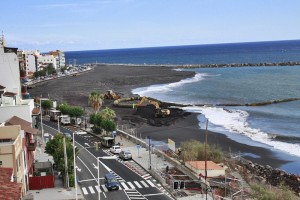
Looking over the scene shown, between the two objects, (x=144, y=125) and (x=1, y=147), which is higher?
(x=1, y=147)

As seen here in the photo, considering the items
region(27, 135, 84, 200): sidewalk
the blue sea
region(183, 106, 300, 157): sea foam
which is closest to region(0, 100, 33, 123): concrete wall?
region(27, 135, 84, 200): sidewalk

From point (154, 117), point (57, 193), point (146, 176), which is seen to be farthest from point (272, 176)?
point (154, 117)

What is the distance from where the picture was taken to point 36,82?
640ft

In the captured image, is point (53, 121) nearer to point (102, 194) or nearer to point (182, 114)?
point (182, 114)

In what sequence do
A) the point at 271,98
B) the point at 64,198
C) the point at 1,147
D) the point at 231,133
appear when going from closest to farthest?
the point at 1,147, the point at 64,198, the point at 231,133, the point at 271,98

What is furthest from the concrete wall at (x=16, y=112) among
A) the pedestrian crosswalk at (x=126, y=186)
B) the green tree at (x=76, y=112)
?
the green tree at (x=76, y=112)

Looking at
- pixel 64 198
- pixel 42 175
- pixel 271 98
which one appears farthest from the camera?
pixel 271 98

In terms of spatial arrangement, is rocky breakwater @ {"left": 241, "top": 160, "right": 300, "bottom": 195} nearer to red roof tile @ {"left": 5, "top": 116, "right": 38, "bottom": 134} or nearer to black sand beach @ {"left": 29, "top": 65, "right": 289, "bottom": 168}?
black sand beach @ {"left": 29, "top": 65, "right": 289, "bottom": 168}

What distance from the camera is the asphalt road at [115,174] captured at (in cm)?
4394

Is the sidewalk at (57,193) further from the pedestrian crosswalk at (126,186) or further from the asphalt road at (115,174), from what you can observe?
Result: the asphalt road at (115,174)

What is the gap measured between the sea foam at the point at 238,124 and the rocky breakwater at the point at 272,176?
1162cm

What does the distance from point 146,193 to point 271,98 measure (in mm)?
92657

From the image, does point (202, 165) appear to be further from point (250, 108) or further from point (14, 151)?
point (250, 108)

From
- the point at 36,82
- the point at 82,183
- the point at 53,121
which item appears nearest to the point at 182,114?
the point at 53,121
